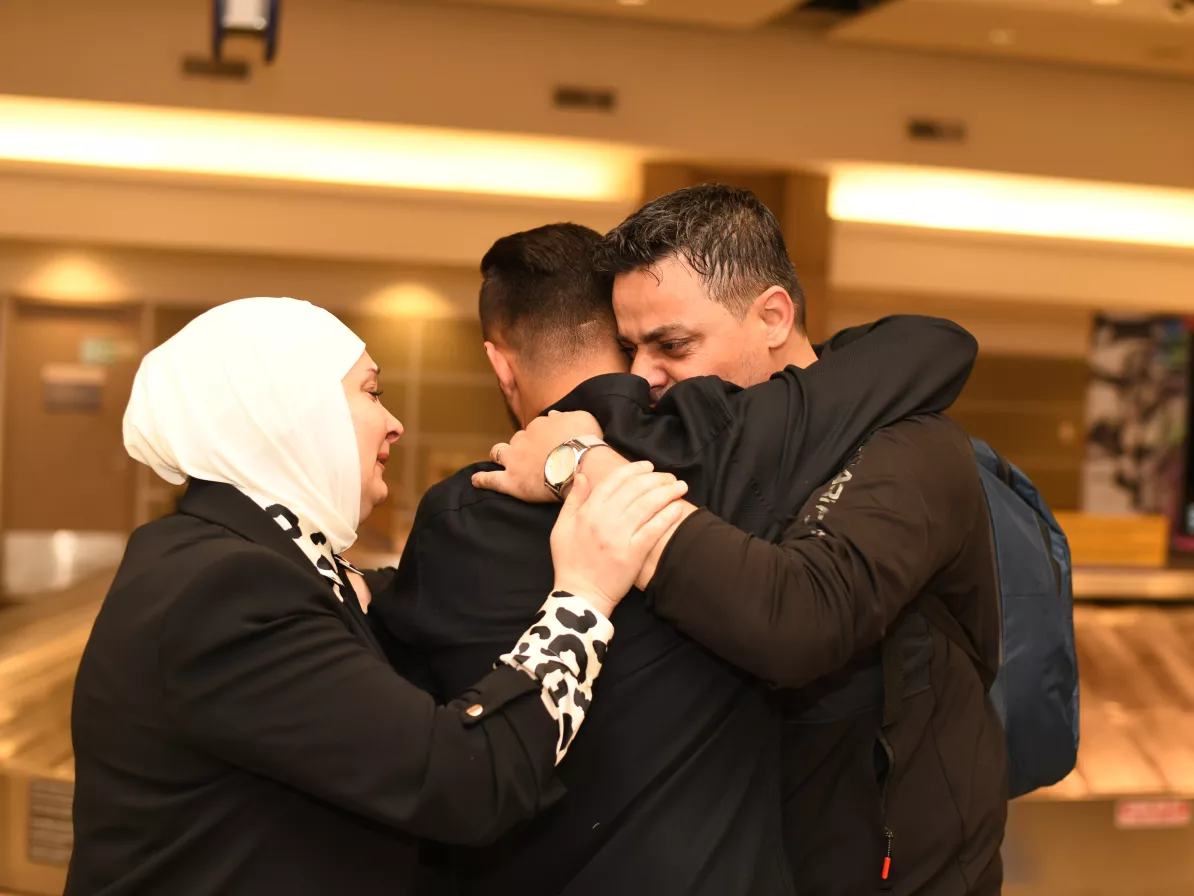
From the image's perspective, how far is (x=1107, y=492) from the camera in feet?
23.2

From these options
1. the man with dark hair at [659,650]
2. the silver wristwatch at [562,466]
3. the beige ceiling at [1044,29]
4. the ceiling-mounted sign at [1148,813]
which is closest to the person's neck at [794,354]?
the man with dark hair at [659,650]

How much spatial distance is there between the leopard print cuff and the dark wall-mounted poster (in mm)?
5040

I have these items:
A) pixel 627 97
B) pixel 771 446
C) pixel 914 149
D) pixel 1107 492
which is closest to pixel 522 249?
pixel 771 446

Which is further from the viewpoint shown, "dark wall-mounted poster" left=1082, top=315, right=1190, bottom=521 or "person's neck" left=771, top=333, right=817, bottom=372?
"dark wall-mounted poster" left=1082, top=315, right=1190, bottom=521

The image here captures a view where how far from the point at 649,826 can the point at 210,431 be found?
694 millimetres

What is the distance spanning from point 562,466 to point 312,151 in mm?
5395

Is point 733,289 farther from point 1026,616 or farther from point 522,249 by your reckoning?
point 1026,616

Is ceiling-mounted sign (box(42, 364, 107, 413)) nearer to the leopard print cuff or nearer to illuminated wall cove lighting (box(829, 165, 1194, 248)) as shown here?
→ illuminated wall cove lighting (box(829, 165, 1194, 248))

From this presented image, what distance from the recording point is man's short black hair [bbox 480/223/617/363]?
175 cm

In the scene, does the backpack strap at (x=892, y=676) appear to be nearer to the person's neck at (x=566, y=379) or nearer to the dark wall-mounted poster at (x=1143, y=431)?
the person's neck at (x=566, y=379)

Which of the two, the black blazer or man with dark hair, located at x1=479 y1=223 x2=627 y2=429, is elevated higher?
man with dark hair, located at x1=479 y1=223 x2=627 y2=429

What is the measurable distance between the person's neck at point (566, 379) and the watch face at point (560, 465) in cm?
31

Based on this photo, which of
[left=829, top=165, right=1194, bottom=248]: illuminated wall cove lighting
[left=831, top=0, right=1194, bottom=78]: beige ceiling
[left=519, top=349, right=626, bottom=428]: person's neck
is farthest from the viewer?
[left=829, top=165, right=1194, bottom=248]: illuminated wall cove lighting

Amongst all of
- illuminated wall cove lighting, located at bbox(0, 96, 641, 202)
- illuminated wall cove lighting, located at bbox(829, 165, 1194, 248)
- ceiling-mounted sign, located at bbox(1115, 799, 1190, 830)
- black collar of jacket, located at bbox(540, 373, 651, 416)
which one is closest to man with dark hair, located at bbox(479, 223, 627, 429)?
black collar of jacket, located at bbox(540, 373, 651, 416)
